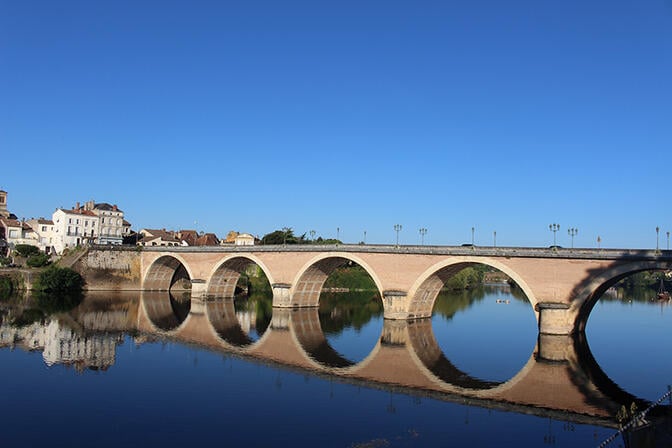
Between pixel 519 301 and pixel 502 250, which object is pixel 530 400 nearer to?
pixel 502 250

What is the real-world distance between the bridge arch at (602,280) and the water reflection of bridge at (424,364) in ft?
6.37

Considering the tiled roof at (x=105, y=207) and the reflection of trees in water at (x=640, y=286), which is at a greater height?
the tiled roof at (x=105, y=207)

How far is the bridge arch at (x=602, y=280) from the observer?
32072 millimetres

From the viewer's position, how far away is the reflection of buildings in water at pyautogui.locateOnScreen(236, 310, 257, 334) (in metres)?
41.6

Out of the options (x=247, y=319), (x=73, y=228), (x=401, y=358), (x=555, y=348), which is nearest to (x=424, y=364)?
(x=401, y=358)

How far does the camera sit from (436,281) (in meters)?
43.3

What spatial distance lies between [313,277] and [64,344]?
77.6 feet

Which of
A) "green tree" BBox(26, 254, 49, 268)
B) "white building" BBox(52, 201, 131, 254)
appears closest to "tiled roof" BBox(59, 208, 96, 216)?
"white building" BBox(52, 201, 131, 254)

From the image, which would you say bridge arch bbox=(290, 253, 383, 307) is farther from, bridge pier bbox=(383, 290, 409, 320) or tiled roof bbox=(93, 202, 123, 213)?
tiled roof bbox=(93, 202, 123, 213)

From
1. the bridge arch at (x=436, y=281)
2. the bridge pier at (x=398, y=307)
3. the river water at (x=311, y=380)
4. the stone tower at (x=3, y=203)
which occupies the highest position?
the stone tower at (x=3, y=203)

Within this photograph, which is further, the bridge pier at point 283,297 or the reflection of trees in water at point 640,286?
the reflection of trees in water at point 640,286

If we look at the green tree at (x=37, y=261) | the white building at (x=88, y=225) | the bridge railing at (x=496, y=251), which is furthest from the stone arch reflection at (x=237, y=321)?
the white building at (x=88, y=225)

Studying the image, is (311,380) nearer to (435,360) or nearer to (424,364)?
(424,364)

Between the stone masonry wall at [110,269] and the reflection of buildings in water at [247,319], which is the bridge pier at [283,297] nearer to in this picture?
the reflection of buildings in water at [247,319]
